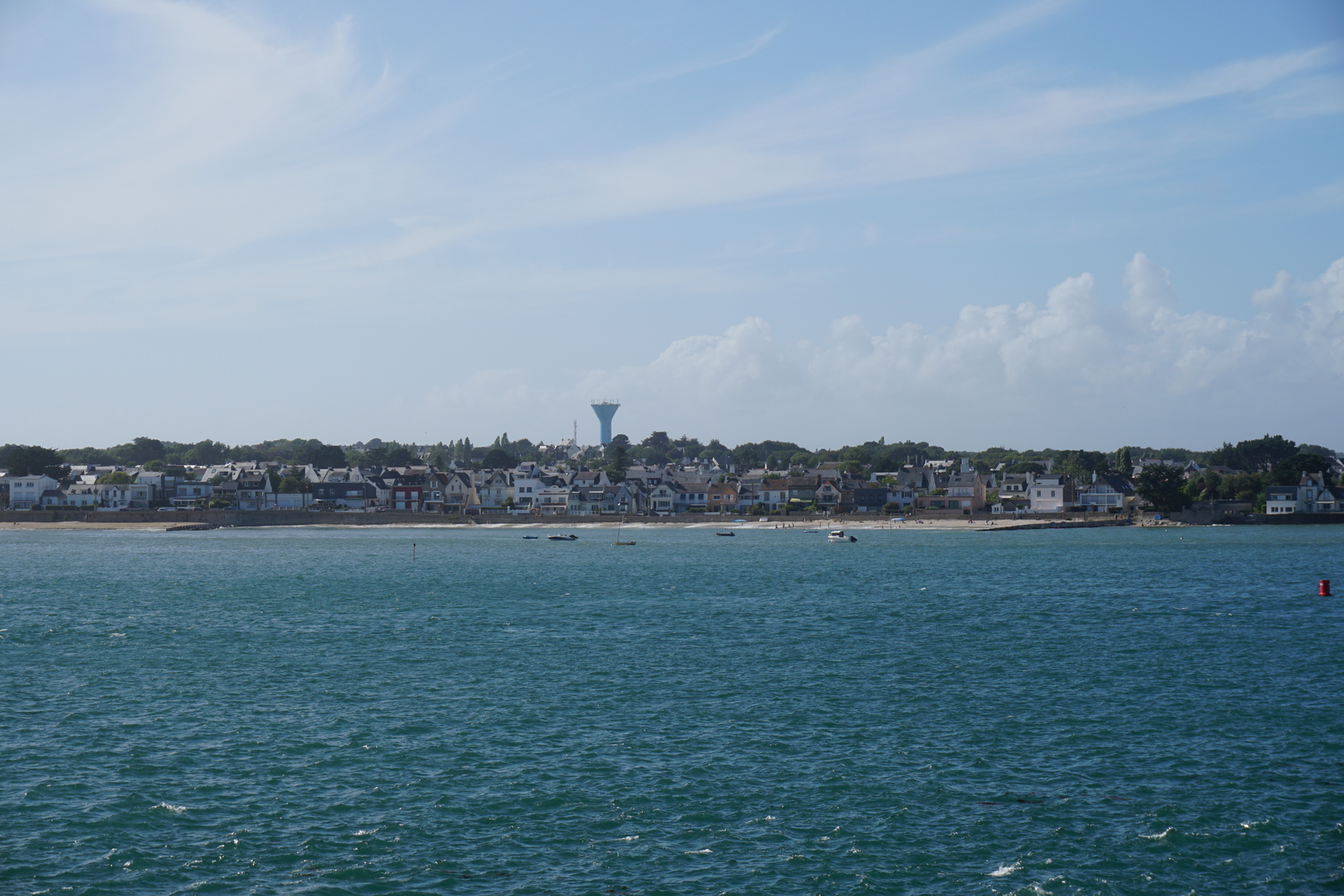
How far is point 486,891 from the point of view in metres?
17.2

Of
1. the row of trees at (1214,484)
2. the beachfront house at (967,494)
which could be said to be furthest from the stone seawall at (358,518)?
the row of trees at (1214,484)

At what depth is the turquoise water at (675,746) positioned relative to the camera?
60.2 ft

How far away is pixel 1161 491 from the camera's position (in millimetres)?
153500

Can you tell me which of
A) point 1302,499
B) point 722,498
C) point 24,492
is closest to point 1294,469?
point 1302,499

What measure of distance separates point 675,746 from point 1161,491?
479ft

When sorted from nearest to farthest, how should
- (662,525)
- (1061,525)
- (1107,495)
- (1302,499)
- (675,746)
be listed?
1. (675,746)
2. (1061,525)
3. (1302,499)
4. (662,525)
5. (1107,495)

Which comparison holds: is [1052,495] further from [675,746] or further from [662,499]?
[675,746]

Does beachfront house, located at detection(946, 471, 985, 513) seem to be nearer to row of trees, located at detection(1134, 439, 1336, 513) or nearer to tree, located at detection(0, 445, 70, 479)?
row of trees, located at detection(1134, 439, 1336, 513)

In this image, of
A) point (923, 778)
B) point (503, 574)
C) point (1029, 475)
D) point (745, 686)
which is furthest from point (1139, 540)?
point (923, 778)

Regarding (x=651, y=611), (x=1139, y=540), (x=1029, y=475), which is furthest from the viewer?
(x=1029, y=475)

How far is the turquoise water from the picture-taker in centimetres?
1834

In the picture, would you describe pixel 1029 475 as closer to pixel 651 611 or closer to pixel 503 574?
pixel 503 574

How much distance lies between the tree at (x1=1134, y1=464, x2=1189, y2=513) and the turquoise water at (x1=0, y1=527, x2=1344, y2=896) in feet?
340

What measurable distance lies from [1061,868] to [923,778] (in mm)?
5121
